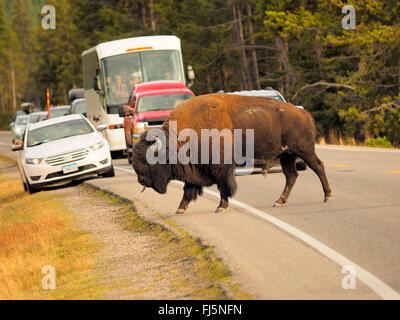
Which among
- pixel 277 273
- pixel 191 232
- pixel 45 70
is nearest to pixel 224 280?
pixel 277 273

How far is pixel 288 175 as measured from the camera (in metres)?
11.7

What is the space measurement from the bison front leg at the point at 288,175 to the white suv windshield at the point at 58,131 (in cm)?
826

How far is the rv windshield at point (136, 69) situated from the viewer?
26531 mm

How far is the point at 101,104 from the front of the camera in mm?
26812

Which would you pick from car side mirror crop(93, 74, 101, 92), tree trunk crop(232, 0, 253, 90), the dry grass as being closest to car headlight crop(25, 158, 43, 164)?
the dry grass

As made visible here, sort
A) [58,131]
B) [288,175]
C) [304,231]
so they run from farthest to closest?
[58,131] < [288,175] < [304,231]

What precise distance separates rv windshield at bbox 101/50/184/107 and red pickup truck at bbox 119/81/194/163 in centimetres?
397

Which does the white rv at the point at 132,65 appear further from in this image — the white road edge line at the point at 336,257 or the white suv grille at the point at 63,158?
the white road edge line at the point at 336,257

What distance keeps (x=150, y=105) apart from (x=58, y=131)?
3321 mm

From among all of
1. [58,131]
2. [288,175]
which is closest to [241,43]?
[58,131]

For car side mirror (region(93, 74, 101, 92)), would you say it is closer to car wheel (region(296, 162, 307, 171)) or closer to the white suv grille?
the white suv grille

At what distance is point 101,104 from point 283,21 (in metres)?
Result: 13.0

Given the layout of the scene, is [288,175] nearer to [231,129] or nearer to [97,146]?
[231,129]
